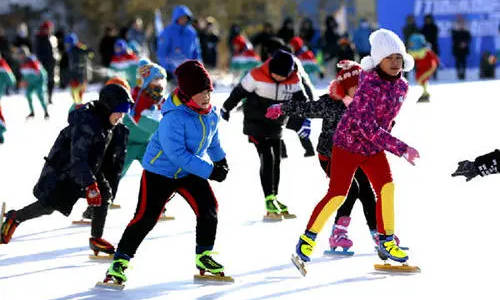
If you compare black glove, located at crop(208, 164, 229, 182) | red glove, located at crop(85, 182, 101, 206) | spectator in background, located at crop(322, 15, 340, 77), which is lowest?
spectator in background, located at crop(322, 15, 340, 77)

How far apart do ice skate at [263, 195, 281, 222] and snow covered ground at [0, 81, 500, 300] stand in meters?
0.12

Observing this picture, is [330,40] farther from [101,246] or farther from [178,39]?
[101,246]

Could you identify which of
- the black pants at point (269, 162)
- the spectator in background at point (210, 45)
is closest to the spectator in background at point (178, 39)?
the black pants at point (269, 162)

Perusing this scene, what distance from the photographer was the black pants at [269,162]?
28.0ft

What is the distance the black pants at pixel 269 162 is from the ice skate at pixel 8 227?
6.42 feet

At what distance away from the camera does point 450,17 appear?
27.3 metres

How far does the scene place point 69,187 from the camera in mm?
6941

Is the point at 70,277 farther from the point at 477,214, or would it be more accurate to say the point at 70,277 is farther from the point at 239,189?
the point at 239,189

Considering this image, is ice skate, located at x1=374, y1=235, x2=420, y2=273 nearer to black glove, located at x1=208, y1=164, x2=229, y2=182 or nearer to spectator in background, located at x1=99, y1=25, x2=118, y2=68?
black glove, located at x1=208, y1=164, x2=229, y2=182

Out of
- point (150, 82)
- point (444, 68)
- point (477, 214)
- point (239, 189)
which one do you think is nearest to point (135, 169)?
point (239, 189)

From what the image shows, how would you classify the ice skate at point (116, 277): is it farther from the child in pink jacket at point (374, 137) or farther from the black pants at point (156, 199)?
the child in pink jacket at point (374, 137)

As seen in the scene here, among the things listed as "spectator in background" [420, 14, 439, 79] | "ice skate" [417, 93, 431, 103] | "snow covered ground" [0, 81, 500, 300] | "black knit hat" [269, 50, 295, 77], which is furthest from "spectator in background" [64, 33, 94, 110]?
"black knit hat" [269, 50, 295, 77]

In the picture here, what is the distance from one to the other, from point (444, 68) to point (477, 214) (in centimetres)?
1949

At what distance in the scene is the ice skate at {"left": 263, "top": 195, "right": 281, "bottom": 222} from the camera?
8.37 metres
